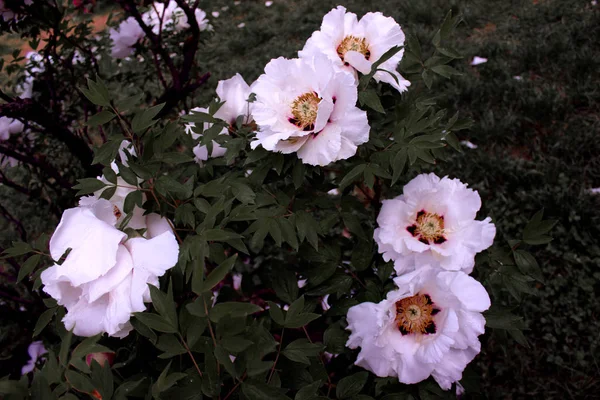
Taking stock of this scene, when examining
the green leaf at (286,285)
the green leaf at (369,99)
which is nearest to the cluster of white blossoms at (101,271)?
the green leaf at (286,285)

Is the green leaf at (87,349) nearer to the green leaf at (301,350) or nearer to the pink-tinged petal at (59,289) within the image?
the pink-tinged petal at (59,289)

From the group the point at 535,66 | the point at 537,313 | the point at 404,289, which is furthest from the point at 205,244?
the point at 535,66

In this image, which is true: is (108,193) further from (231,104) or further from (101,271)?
(231,104)

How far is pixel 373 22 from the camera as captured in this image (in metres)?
1.06

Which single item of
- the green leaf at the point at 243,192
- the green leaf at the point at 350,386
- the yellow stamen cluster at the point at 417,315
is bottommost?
the green leaf at the point at 350,386

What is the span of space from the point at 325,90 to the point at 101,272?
0.49m

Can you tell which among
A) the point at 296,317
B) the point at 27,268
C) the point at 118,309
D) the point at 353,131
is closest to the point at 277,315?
the point at 296,317

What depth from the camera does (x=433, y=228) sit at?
1059 millimetres

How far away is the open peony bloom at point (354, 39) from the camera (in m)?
1.03

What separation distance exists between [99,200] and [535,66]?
2.92 m

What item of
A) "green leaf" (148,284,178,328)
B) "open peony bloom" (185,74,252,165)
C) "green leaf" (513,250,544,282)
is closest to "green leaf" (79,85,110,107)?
"open peony bloom" (185,74,252,165)

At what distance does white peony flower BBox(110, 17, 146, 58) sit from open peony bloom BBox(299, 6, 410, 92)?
99cm

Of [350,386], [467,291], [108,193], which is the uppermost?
[108,193]

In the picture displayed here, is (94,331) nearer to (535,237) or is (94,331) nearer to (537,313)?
(535,237)
